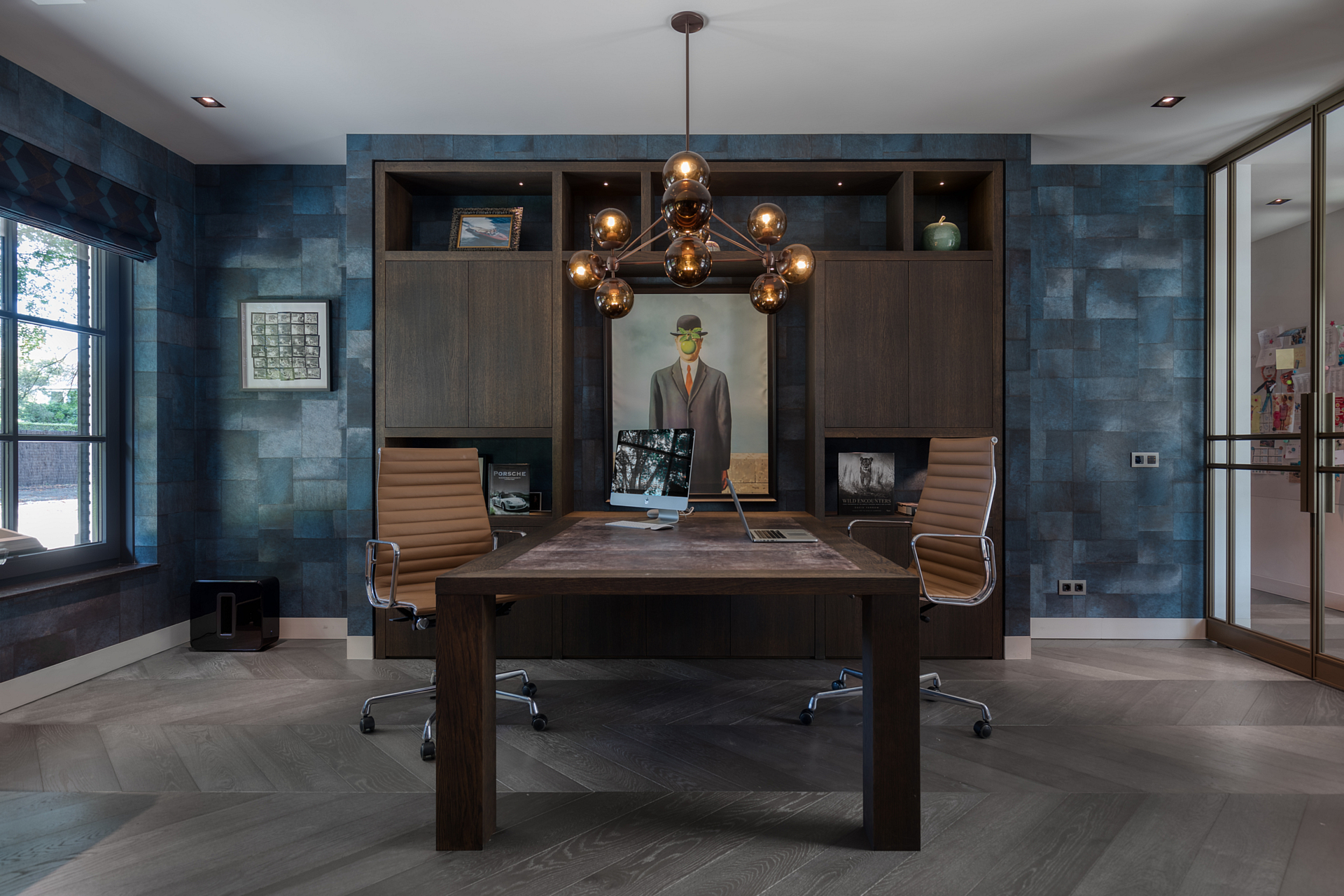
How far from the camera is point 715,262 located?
12.2 feet

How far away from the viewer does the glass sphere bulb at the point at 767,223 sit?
252 cm

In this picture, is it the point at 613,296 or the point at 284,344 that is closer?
the point at 613,296

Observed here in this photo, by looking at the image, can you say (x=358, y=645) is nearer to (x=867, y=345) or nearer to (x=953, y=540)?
(x=953, y=540)

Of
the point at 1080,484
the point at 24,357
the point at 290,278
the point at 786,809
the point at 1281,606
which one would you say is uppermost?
the point at 290,278

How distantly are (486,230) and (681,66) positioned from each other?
1476 millimetres

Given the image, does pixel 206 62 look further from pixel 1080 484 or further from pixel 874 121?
pixel 1080 484

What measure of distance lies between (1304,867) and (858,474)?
2410mm

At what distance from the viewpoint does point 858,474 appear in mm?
3920

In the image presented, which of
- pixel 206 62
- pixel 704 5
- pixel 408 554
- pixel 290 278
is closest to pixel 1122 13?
pixel 704 5

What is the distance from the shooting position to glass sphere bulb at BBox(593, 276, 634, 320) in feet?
9.17

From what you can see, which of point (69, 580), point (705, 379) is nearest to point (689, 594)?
point (705, 379)

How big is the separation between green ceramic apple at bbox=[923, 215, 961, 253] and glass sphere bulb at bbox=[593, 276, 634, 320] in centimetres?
198

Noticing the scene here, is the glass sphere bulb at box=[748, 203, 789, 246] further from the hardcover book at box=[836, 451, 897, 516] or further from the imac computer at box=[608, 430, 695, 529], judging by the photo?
the hardcover book at box=[836, 451, 897, 516]

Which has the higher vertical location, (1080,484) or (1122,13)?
(1122,13)
